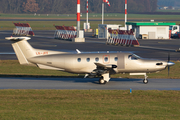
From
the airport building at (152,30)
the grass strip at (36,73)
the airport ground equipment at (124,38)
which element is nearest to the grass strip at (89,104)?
the grass strip at (36,73)

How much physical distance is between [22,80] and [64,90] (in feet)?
19.2

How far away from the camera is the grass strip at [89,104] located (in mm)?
15492

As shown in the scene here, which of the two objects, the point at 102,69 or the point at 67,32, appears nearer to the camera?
the point at 102,69

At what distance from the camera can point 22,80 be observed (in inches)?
1029

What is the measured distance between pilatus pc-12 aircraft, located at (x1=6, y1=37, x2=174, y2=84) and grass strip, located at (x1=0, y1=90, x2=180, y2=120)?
3.02 meters

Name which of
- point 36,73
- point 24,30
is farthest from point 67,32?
point 36,73

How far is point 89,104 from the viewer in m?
17.8

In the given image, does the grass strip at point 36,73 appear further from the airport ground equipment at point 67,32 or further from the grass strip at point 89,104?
the airport ground equipment at point 67,32

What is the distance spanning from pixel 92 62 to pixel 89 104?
22.3 ft

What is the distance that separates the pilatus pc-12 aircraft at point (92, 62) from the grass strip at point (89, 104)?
9.92 feet

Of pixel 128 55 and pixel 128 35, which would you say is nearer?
pixel 128 55

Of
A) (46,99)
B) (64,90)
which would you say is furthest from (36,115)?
(64,90)

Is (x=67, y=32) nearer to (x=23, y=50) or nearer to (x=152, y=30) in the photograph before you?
(x=152, y=30)

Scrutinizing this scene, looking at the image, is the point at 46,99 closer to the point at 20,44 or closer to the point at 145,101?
the point at 145,101
